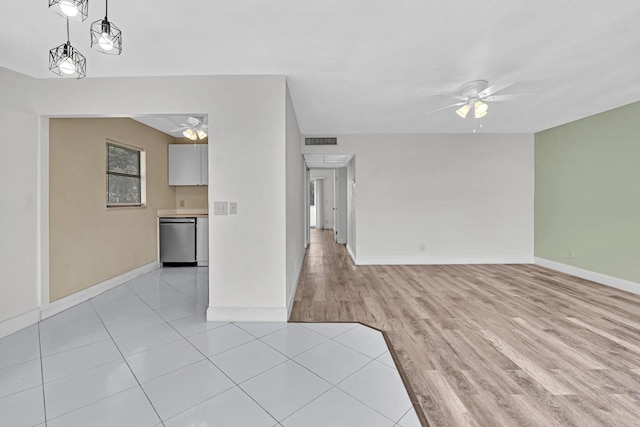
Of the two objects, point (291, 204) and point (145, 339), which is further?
point (291, 204)

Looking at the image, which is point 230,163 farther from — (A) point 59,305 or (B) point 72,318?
(A) point 59,305

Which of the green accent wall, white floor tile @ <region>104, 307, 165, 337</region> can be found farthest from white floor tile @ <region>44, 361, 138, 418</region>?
the green accent wall

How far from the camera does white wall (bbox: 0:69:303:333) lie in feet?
8.66

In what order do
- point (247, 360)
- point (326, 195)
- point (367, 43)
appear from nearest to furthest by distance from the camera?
1. point (247, 360)
2. point (367, 43)
3. point (326, 195)

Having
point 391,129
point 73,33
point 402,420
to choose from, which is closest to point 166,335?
point 402,420

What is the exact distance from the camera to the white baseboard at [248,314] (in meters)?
2.65

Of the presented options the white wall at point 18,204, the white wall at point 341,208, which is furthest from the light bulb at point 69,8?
the white wall at point 341,208

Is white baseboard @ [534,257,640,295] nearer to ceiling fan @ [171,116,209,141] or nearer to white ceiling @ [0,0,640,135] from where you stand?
white ceiling @ [0,0,640,135]

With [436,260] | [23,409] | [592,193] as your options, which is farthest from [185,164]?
[592,193]

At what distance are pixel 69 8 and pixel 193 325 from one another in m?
2.40

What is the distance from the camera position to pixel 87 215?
11.1 feet

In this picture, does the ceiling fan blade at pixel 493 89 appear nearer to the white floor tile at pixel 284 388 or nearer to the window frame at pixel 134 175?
the white floor tile at pixel 284 388

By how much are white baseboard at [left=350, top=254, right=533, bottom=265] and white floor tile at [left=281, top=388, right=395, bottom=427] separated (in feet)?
12.1

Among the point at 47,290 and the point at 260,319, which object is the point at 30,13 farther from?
the point at 260,319
